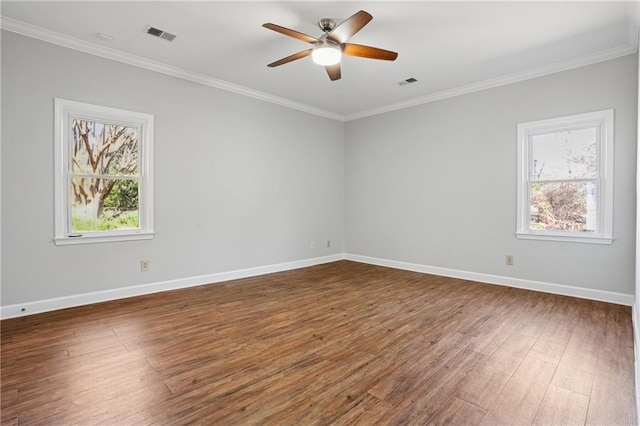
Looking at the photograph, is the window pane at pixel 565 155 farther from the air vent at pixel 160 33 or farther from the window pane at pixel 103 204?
the window pane at pixel 103 204

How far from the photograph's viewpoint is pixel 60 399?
1872 millimetres

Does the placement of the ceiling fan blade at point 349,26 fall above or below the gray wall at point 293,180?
Result: above

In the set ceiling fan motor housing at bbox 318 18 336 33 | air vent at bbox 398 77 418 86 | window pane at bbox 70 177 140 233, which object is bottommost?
window pane at bbox 70 177 140 233

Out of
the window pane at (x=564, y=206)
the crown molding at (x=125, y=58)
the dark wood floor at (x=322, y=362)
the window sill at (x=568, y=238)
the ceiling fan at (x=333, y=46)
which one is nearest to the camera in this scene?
the dark wood floor at (x=322, y=362)

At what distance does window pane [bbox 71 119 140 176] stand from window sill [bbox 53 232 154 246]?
2.45ft

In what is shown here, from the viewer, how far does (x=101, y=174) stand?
3770 mm

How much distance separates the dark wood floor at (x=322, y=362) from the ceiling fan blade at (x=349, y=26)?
259 centimetres

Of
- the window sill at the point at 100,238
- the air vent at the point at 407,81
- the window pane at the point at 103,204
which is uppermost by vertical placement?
the air vent at the point at 407,81

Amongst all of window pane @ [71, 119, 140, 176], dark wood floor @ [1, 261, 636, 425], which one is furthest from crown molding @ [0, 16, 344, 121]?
dark wood floor @ [1, 261, 636, 425]

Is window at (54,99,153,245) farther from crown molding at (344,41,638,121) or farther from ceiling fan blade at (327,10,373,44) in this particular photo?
crown molding at (344,41,638,121)

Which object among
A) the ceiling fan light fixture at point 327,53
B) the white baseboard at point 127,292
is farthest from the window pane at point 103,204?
the ceiling fan light fixture at point 327,53

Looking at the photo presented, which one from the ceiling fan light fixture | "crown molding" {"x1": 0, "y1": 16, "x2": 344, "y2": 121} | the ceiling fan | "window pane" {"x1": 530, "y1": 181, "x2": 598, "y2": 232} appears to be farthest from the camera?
"window pane" {"x1": 530, "y1": 181, "x2": 598, "y2": 232}

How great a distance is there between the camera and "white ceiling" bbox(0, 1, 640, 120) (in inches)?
113

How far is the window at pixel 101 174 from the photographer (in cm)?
347
